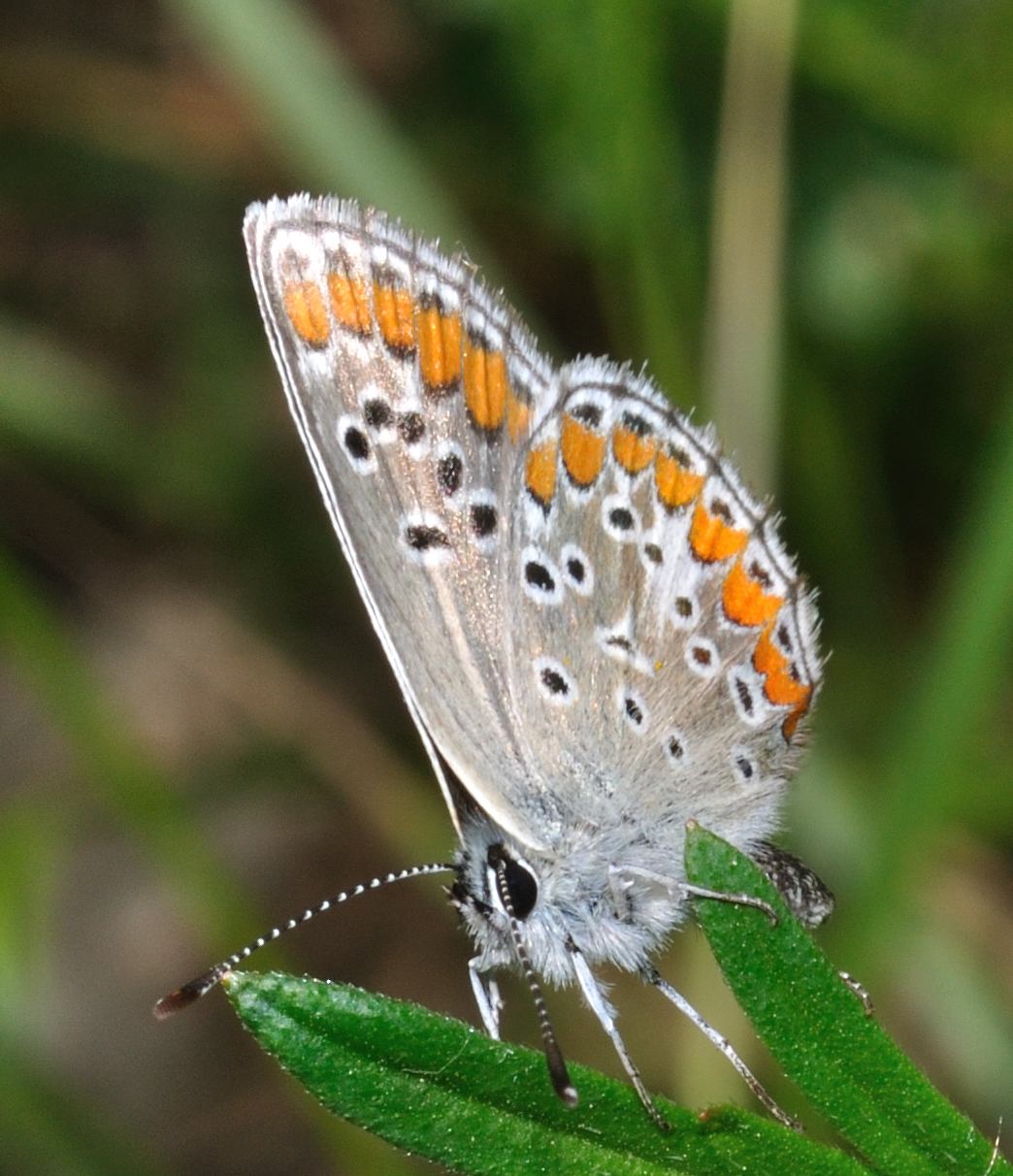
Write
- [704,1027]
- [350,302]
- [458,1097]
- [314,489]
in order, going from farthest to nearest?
1. [314,489]
2. [350,302]
3. [704,1027]
4. [458,1097]

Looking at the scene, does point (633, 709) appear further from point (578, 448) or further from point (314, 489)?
point (314, 489)

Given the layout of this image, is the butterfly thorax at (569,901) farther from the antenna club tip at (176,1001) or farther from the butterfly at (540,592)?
the antenna club tip at (176,1001)

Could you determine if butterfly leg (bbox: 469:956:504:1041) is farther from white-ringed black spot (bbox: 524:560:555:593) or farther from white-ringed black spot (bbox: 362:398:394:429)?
white-ringed black spot (bbox: 362:398:394:429)

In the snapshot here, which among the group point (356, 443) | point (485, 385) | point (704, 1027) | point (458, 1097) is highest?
point (485, 385)

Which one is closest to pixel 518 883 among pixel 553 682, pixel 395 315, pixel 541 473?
pixel 553 682

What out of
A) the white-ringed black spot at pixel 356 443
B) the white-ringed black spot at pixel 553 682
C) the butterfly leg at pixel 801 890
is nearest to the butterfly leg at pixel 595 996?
the butterfly leg at pixel 801 890
